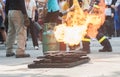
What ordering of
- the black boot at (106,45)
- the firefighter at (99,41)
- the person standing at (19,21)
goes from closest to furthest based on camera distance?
the person standing at (19,21)
the firefighter at (99,41)
the black boot at (106,45)

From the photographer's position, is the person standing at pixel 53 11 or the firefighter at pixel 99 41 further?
the person standing at pixel 53 11

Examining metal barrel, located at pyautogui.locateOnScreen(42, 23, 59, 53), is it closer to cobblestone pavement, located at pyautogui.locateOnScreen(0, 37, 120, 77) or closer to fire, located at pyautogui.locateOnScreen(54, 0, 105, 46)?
fire, located at pyautogui.locateOnScreen(54, 0, 105, 46)

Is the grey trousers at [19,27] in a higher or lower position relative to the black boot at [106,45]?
higher

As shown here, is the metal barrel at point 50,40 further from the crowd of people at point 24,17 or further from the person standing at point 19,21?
the person standing at point 19,21

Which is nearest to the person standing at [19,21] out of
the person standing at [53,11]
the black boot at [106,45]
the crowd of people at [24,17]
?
the crowd of people at [24,17]

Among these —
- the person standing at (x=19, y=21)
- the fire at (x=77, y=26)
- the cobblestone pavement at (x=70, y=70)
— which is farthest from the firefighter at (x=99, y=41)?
the cobblestone pavement at (x=70, y=70)

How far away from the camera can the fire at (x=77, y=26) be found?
1248 cm

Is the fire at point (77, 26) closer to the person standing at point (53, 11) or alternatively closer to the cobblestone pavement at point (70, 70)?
the person standing at point (53, 11)

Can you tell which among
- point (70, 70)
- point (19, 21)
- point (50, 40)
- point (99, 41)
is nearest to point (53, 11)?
point (50, 40)

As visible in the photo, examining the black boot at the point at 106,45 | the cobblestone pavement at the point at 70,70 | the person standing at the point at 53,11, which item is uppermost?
the person standing at the point at 53,11

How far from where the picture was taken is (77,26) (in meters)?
12.5

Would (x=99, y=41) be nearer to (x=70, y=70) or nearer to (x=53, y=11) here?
(x=53, y=11)

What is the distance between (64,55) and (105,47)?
174 inches

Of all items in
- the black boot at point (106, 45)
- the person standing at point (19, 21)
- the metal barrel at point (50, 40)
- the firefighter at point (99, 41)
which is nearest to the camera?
the person standing at point (19, 21)
